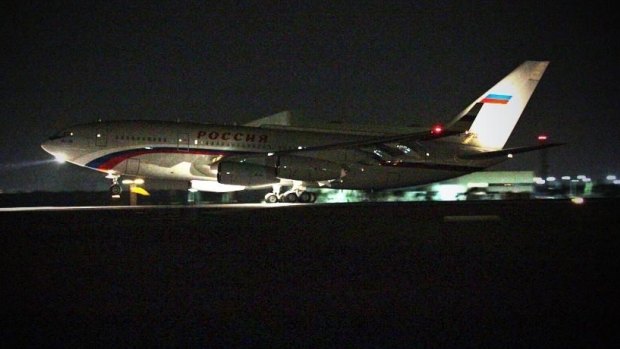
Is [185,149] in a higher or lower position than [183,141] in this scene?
lower

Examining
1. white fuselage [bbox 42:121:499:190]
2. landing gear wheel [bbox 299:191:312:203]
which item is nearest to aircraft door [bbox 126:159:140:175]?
white fuselage [bbox 42:121:499:190]

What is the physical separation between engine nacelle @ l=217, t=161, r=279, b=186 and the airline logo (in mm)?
12047

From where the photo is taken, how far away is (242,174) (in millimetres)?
32812

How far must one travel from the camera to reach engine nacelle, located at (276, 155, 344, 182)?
33.6 metres

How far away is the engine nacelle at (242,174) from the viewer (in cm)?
3278

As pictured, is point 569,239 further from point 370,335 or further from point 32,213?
point 32,213

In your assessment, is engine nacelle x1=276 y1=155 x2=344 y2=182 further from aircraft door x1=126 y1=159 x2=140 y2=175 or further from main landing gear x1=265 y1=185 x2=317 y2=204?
aircraft door x1=126 y1=159 x2=140 y2=175

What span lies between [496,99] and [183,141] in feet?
52.7

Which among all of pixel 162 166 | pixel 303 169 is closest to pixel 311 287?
pixel 303 169

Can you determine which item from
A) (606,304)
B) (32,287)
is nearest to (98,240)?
(32,287)

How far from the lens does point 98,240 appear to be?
54.0 feet

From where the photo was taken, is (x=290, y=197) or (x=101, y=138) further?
(x=290, y=197)

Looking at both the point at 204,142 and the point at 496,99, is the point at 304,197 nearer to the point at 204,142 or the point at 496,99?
the point at 204,142

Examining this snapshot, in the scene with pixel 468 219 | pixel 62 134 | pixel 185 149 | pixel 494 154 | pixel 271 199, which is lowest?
pixel 468 219
